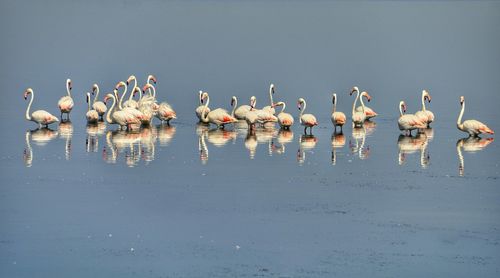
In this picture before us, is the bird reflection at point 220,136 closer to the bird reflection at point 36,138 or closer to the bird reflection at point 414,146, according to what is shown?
the bird reflection at point 36,138

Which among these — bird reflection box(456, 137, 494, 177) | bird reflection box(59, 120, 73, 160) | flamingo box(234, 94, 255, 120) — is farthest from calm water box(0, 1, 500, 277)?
flamingo box(234, 94, 255, 120)

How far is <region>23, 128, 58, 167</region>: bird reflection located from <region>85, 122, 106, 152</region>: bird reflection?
38.4 inches

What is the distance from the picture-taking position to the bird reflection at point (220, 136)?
106 ft

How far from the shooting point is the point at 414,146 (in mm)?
31641

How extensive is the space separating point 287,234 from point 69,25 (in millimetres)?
72272

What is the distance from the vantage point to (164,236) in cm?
Answer: 1994

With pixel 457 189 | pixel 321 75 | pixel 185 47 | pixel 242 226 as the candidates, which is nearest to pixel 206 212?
pixel 242 226

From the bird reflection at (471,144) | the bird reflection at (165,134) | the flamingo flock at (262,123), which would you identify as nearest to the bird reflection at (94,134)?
the flamingo flock at (262,123)

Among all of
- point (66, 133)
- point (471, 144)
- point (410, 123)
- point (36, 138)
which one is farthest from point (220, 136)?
point (471, 144)

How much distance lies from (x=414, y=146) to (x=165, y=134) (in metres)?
6.99

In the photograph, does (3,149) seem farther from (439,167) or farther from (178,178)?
(439,167)

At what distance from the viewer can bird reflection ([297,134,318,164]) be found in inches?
1148

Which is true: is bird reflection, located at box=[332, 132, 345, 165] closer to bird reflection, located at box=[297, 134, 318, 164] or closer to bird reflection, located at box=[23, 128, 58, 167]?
bird reflection, located at box=[297, 134, 318, 164]

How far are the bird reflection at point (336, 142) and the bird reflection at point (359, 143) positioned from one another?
26 centimetres
